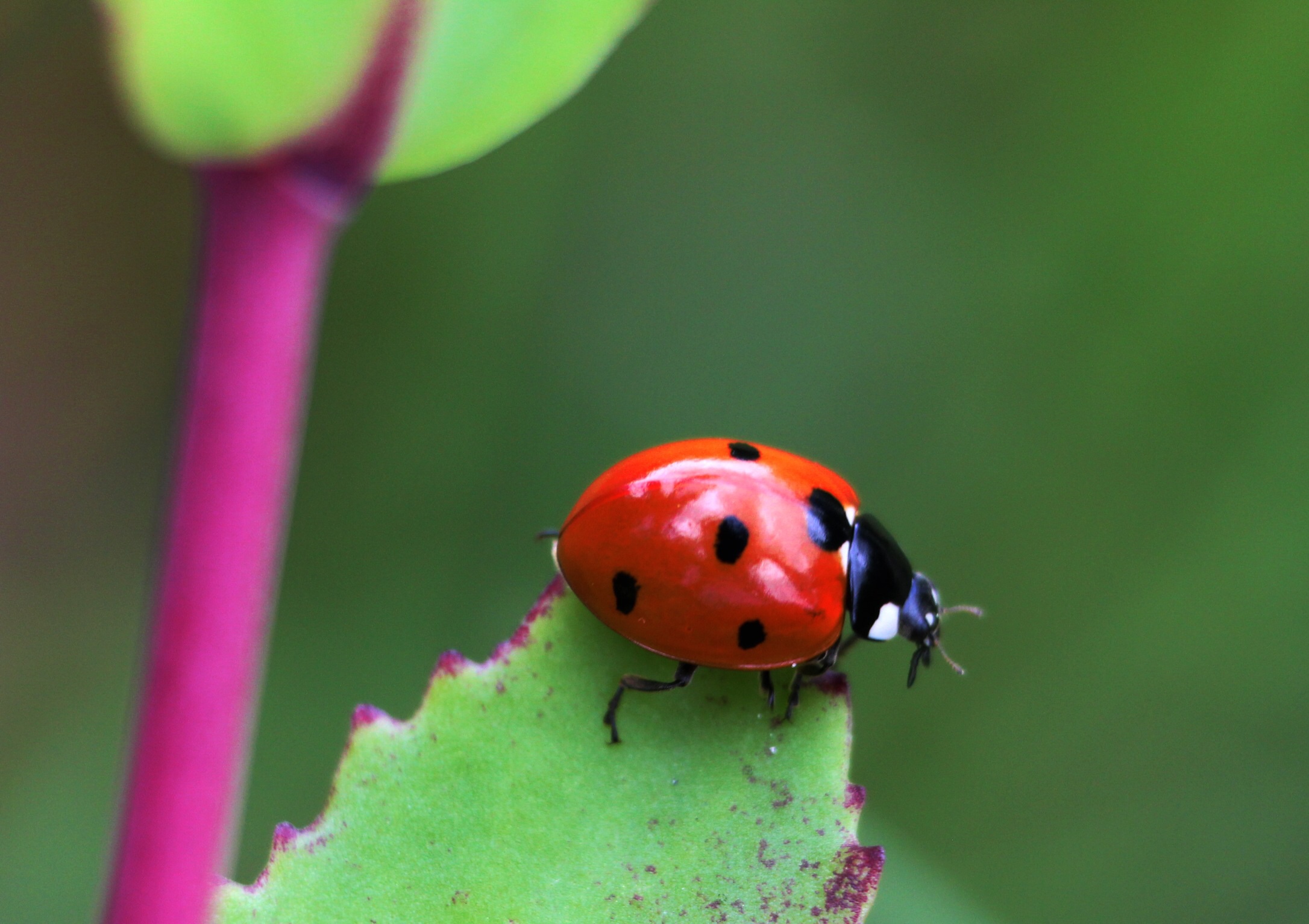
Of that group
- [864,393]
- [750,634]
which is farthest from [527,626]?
[864,393]

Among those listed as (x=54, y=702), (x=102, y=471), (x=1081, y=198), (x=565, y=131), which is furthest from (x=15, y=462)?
(x=1081, y=198)

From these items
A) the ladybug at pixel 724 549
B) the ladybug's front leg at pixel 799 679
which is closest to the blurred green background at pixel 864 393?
the ladybug at pixel 724 549

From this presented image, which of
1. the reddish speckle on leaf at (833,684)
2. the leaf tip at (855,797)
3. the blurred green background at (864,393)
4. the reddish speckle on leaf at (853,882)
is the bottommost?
the blurred green background at (864,393)

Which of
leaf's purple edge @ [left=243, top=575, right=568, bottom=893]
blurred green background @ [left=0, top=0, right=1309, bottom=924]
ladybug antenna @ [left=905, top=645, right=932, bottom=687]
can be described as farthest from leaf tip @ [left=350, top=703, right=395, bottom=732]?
blurred green background @ [left=0, top=0, right=1309, bottom=924]

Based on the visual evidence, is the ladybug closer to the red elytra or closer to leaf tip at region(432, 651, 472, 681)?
the red elytra

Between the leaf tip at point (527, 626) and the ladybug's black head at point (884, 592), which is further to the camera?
the ladybug's black head at point (884, 592)

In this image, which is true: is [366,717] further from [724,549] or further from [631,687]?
[724,549]

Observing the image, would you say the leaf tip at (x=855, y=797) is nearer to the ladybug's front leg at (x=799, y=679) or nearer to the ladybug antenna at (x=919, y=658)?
the ladybug's front leg at (x=799, y=679)
